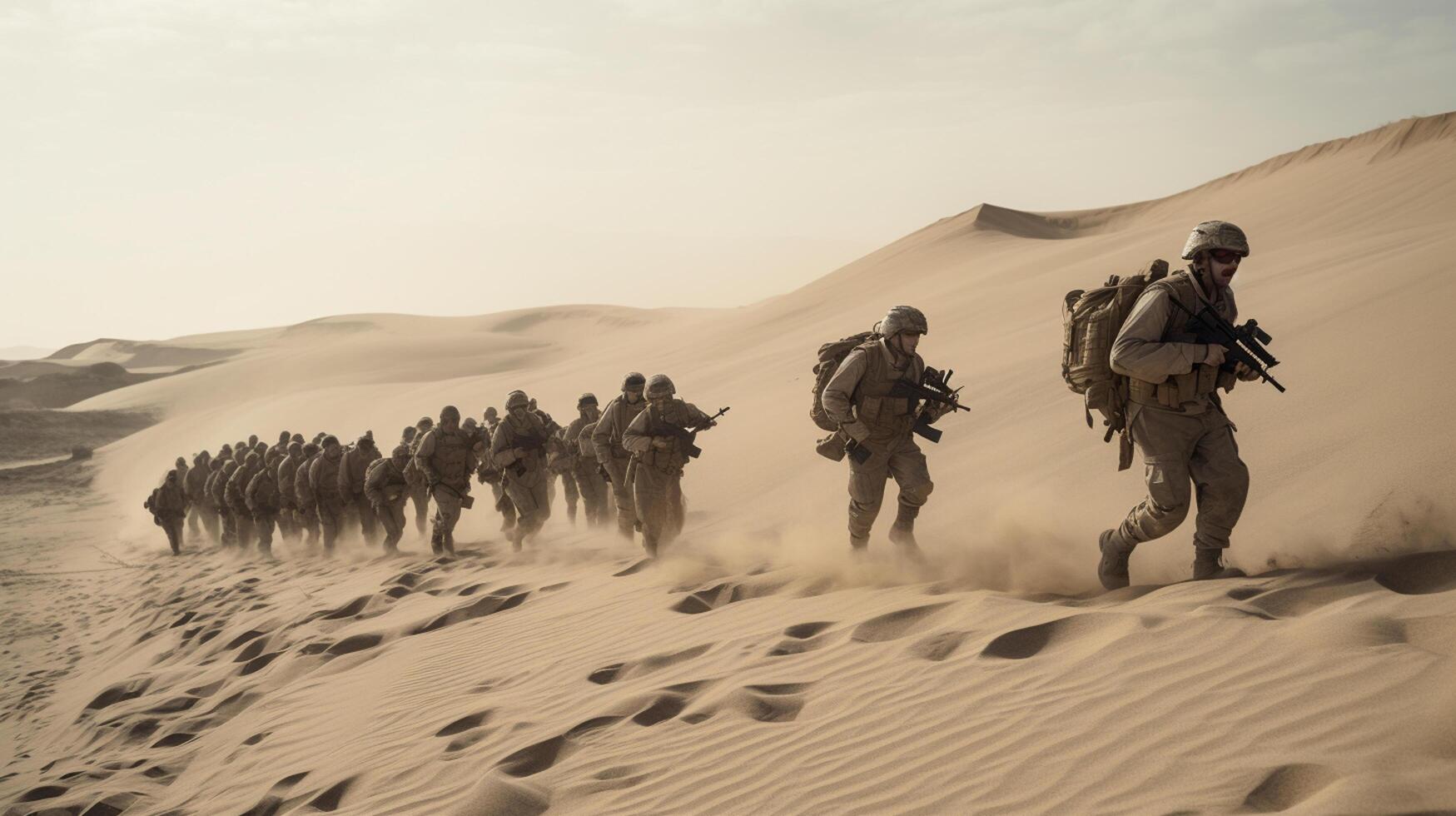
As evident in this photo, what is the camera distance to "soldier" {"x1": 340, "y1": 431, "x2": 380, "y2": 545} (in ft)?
49.6

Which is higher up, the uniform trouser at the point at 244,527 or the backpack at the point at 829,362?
the backpack at the point at 829,362

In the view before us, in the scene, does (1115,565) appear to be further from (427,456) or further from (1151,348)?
(427,456)

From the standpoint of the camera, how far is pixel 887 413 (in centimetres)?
753

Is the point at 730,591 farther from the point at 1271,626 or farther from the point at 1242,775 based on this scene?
the point at 1242,775

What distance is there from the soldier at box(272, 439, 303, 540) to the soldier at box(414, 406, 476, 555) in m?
4.19

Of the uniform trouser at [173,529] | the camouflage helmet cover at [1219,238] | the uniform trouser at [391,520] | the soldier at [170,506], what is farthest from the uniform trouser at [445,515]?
the camouflage helmet cover at [1219,238]

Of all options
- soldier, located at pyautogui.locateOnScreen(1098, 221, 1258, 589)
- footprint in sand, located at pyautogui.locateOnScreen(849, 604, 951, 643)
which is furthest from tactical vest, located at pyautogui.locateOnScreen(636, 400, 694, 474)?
soldier, located at pyautogui.locateOnScreen(1098, 221, 1258, 589)

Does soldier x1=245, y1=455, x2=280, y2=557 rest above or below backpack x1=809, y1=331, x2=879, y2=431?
below

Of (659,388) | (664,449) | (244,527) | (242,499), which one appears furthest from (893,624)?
(244,527)

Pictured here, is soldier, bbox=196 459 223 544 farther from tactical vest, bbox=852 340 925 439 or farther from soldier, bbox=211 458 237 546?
tactical vest, bbox=852 340 925 439

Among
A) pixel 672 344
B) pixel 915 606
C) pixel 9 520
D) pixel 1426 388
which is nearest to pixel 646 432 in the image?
pixel 915 606

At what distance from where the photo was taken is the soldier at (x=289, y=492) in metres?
16.5

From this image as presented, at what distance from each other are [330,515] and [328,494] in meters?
0.28

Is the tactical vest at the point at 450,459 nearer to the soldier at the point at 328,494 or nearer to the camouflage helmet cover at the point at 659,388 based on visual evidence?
the soldier at the point at 328,494
